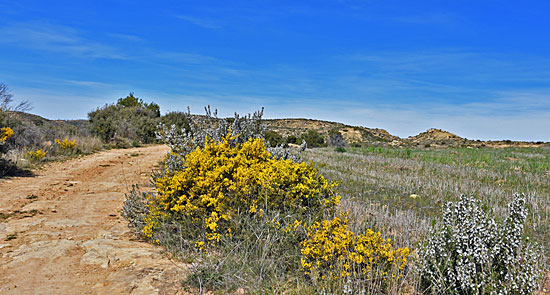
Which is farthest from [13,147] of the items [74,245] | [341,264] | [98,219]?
[341,264]

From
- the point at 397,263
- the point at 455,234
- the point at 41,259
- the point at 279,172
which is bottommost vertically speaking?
the point at 41,259

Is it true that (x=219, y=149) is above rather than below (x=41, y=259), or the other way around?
above

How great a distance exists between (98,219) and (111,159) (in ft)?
28.9

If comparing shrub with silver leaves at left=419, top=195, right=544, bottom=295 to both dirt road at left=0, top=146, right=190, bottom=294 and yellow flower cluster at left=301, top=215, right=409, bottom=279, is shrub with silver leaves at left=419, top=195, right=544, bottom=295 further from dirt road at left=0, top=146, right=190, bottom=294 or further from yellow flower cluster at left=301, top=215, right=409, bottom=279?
dirt road at left=0, top=146, right=190, bottom=294

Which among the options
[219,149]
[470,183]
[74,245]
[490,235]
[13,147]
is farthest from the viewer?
[13,147]

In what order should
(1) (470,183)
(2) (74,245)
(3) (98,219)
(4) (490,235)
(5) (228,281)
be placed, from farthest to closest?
1. (1) (470,183)
2. (3) (98,219)
3. (2) (74,245)
4. (5) (228,281)
5. (4) (490,235)

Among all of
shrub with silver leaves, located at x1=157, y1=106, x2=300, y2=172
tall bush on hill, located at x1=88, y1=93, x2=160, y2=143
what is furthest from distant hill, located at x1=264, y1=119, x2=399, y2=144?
shrub with silver leaves, located at x1=157, y1=106, x2=300, y2=172

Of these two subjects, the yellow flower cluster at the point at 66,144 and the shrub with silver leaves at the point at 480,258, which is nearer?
the shrub with silver leaves at the point at 480,258

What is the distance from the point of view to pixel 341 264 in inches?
138

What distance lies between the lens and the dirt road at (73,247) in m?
3.90

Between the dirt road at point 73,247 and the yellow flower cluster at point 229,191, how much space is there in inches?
24.3

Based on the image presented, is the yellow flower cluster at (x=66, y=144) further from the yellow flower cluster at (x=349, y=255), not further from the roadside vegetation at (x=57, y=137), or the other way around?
the yellow flower cluster at (x=349, y=255)

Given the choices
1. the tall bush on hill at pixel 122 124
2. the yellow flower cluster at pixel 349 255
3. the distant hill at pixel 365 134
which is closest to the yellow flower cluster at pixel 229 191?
the yellow flower cluster at pixel 349 255

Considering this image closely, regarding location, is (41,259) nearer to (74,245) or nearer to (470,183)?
(74,245)
